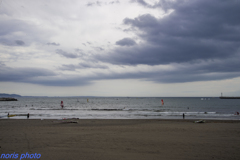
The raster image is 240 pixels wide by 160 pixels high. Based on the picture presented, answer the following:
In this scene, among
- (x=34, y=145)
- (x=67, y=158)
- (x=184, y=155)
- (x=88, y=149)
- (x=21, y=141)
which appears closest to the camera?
(x=67, y=158)

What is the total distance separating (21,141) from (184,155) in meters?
9.83

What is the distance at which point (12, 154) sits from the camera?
816cm

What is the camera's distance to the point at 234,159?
7645 mm

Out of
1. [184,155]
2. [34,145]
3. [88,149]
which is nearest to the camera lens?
[184,155]

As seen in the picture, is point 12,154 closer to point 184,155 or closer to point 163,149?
point 163,149

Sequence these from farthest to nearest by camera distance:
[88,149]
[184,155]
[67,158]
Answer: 1. [88,149]
2. [184,155]
3. [67,158]

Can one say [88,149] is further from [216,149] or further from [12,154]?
[216,149]

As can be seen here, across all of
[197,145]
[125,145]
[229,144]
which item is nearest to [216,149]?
[197,145]

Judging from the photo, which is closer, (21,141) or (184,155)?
(184,155)

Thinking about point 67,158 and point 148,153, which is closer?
point 67,158

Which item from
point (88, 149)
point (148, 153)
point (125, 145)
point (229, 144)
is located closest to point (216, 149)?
point (229, 144)

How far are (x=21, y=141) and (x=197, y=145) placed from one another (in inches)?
433

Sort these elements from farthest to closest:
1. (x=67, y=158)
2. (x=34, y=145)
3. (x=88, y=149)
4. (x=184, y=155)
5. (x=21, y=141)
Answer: (x=21, y=141)
(x=34, y=145)
(x=88, y=149)
(x=184, y=155)
(x=67, y=158)

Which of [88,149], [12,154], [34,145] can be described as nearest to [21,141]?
[34,145]
